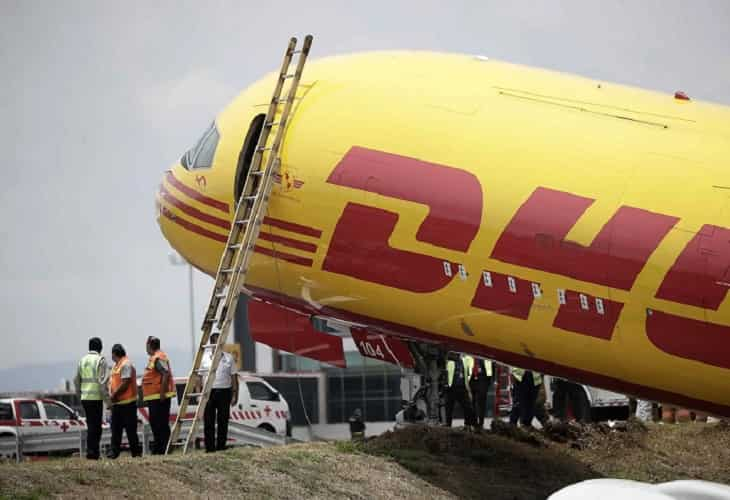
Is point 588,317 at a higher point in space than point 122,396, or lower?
higher

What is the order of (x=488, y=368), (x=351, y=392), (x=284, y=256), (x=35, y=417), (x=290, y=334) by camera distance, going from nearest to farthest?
1. (x=284, y=256)
2. (x=290, y=334)
3. (x=488, y=368)
4. (x=35, y=417)
5. (x=351, y=392)

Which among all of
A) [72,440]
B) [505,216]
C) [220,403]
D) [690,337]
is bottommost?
[72,440]

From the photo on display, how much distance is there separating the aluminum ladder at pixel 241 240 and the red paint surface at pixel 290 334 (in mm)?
2683

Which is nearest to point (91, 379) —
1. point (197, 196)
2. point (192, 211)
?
point (192, 211)

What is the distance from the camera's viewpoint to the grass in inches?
591

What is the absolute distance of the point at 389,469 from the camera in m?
18.1

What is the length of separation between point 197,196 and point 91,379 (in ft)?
12.3

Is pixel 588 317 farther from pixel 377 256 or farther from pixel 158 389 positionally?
pixel 158 389

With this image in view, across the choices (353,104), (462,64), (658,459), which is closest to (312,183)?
(353,104)

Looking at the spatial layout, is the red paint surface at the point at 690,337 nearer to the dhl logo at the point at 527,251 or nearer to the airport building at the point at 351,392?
the dhl logo at the point at 527,251

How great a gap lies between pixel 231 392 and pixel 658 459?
25.7ft

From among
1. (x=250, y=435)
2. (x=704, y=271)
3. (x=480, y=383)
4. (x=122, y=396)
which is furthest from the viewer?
(x=480, y=383)

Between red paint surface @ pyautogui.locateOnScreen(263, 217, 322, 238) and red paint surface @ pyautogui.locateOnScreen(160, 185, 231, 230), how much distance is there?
953 millimetres

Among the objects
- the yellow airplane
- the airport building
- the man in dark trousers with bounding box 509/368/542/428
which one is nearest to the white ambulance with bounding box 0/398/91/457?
the man in dark trousers with bounding box 509/368/542/428
